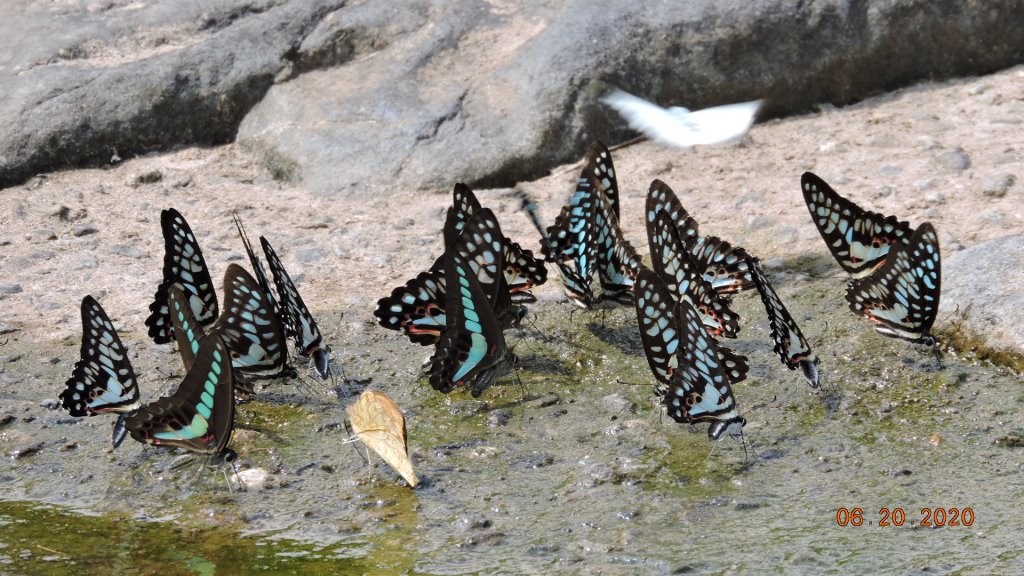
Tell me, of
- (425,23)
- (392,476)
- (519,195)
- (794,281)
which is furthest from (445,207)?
(392,476)

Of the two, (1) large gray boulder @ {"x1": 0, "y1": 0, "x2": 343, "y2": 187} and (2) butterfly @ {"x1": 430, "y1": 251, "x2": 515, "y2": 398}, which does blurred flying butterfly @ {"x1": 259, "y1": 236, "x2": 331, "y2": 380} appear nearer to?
(2) butterfly @ {"x1": 430, "y1": 251, "x2": 515, "y2": 398}

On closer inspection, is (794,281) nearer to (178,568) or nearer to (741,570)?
(741,570)

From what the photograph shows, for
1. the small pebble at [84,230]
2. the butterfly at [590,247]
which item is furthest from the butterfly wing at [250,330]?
the small pebble at [84,230]

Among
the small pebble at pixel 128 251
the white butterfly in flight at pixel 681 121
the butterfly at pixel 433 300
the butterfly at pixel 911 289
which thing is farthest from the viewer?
the white butterfly in flight at pixel 681 121

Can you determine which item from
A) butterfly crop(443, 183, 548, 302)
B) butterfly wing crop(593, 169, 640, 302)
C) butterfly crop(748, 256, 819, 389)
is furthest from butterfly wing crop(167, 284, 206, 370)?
Result: butterfly crop(748, 256, 819, 389)

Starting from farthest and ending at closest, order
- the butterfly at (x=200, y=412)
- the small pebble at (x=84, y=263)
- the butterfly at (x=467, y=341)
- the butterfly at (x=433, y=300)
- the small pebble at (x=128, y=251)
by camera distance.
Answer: the small pebble at (x=128, y=251), the small pebble at (x=84, y=263), the butterfly at (x=433, y=300), the butterfly at (x=467, y=341), the butterfly at (x=200, y=412)

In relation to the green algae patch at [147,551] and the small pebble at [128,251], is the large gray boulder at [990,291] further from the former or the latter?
the small pebble at [128,251]

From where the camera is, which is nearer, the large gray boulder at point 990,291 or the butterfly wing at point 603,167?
the large gray boulder at point 990,291
